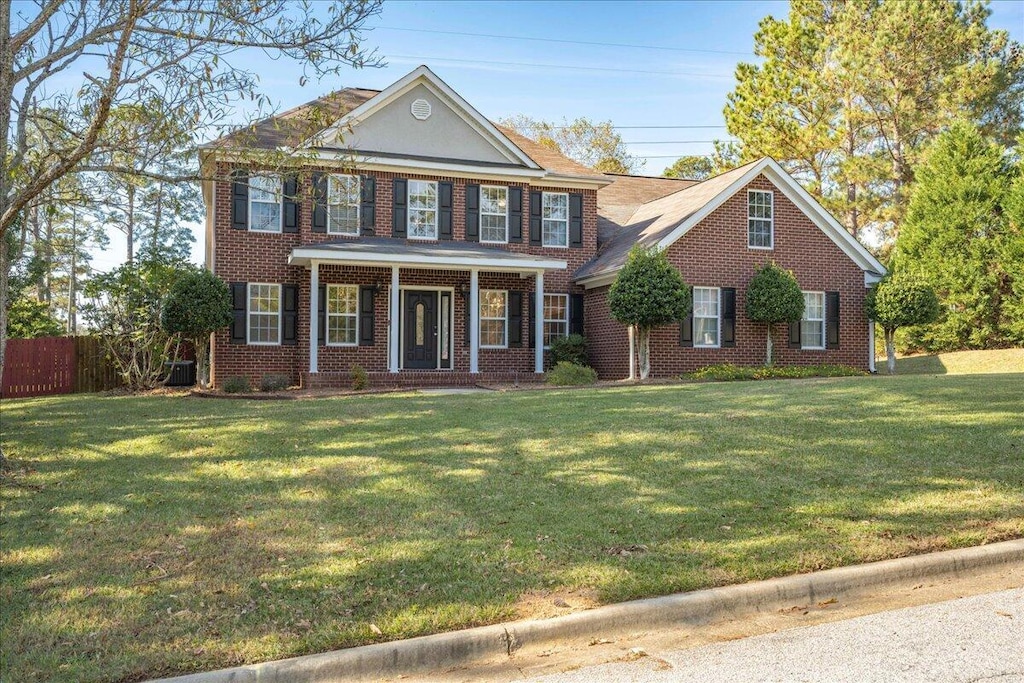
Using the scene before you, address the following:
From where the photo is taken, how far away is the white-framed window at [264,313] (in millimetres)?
19641

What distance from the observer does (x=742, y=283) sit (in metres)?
20.9

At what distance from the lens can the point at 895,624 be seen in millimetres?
4797

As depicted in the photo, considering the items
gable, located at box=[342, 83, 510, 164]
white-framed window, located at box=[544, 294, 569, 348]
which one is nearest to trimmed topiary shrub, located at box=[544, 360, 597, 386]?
white-framed window, located at box=[544, 294, 569, 348]

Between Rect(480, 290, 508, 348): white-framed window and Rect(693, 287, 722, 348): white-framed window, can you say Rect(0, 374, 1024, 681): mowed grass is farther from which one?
Rect(480, 290, 508, 348): white-framed window

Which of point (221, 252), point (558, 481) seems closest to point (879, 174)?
point (221, 252)

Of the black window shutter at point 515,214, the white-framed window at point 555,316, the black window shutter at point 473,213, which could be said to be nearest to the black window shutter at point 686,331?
the white-framed window at point 555,316

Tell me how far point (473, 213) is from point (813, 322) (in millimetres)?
9173

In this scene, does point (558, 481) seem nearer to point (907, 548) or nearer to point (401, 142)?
point (907, 548)

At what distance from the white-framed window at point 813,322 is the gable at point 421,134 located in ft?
28.5

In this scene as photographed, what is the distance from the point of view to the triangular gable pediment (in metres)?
20.2

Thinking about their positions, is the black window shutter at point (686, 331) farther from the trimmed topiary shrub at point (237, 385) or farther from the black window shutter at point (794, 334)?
the trimmed topiary shrub at point (237, 385)

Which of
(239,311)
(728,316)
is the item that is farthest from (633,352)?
(239,311)

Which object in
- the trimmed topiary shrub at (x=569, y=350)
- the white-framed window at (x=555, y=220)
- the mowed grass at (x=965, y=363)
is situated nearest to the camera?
the trimmed topiary shrub at (x=569, y=350)

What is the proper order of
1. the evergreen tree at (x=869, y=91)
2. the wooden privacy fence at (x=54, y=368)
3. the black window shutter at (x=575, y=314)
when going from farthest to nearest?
the evergreen tree at (x=869, y=91) < the black window shutter at (x=575, y=314) < the wooden privacy fence at (x=54, y=368)
